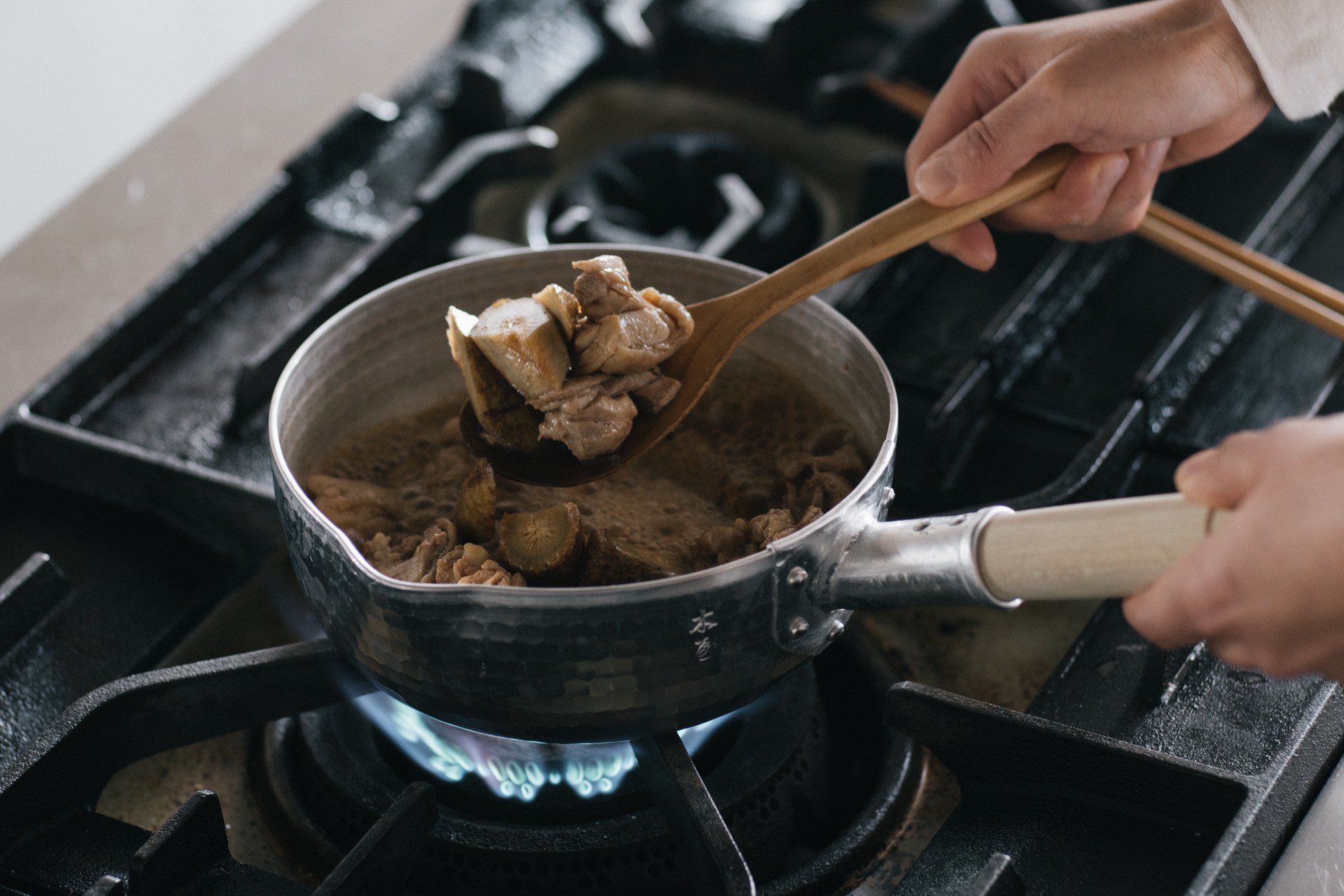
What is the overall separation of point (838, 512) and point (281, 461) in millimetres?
301

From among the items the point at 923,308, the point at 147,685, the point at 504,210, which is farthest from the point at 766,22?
the point at 147,685

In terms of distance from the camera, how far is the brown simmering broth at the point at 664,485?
2.53 ft

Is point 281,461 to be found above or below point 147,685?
above

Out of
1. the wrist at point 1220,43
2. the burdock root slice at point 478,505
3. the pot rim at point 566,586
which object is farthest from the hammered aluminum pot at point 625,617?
the wrist at point 1220,43

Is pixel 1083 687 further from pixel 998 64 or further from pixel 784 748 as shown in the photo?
pixel 998 64

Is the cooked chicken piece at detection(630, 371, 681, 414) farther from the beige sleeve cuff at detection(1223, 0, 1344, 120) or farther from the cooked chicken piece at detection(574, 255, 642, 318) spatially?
the beige sleeve cuff at detection(1223, 0, 1344, 120)

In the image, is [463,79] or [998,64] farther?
[463,79]

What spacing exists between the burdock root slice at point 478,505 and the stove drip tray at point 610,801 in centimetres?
14

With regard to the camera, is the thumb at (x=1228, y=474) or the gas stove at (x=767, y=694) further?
the gas stove at (x=767, y=694)

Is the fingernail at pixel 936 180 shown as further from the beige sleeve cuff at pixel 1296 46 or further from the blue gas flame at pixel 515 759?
the blue gas flame at pixel 515 759

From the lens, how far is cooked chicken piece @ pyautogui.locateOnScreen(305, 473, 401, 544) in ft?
2.60

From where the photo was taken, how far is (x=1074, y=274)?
1137 mm

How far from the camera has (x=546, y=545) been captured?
717 millimetres

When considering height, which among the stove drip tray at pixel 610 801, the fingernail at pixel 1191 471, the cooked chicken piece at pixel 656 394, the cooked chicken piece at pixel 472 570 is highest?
the fingernail at pixel 1191 471
